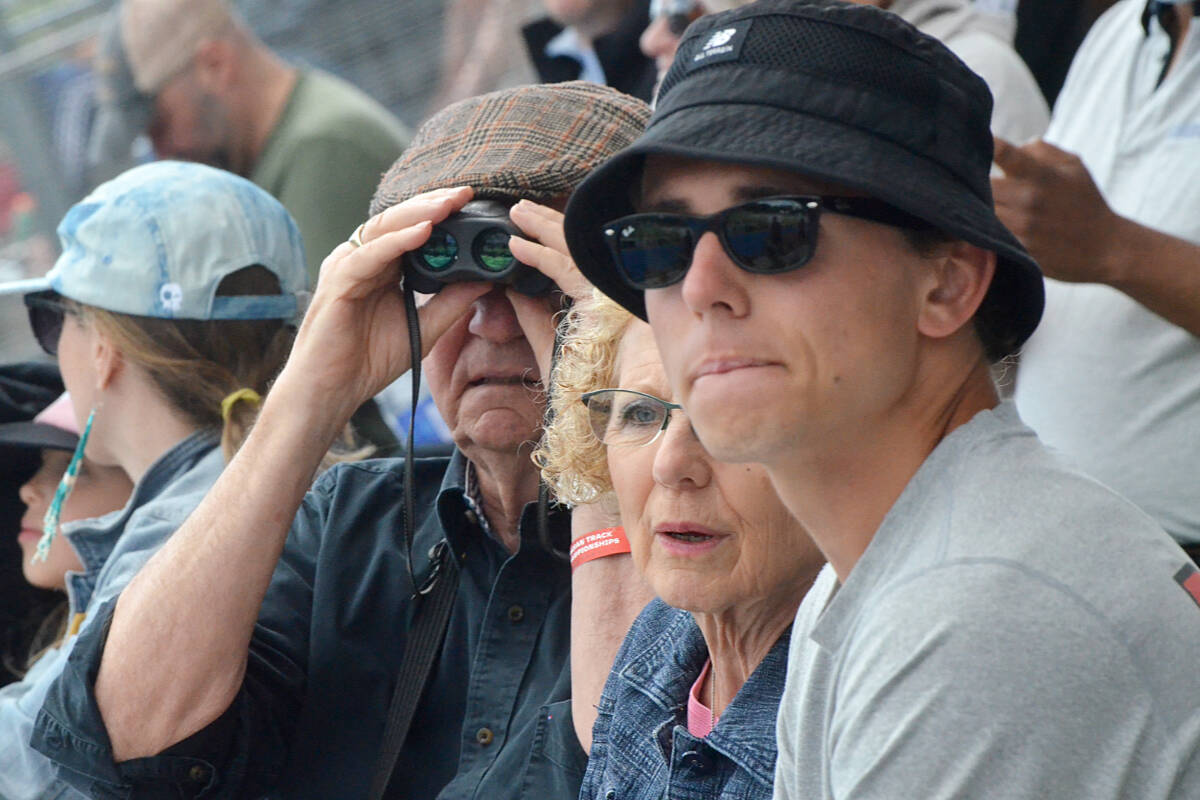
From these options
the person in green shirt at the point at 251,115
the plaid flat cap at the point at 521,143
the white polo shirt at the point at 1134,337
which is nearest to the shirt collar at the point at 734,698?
the plaid flat cap at the point at 521,143

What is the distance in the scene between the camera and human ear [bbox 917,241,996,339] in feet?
4.27

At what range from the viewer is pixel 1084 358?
2553 millimetres

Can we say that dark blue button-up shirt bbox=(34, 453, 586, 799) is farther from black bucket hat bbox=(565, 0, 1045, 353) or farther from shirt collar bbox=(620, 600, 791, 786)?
black bucket hat bbox=(565, 0, 1045, 353)

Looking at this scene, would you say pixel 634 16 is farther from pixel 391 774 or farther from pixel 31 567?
pixel 391 774

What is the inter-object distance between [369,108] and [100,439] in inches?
66.1

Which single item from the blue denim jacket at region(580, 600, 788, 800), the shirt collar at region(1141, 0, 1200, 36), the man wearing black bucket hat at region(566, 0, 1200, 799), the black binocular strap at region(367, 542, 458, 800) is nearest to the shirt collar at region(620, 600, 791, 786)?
the blue denim jacket at region(580, 600, 788, 800)

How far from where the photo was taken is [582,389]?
1.97 meters

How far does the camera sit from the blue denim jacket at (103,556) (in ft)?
8.30

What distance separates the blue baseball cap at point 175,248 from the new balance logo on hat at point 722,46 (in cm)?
169

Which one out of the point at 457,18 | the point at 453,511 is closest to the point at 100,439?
the point at 453,511

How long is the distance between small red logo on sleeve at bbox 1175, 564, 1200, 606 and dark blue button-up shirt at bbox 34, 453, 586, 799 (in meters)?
1.13

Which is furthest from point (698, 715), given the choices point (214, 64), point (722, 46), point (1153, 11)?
point (214, 64)

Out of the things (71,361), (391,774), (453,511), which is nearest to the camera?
(391,774)

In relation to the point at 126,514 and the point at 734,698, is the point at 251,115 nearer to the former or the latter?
the point at 126,514
